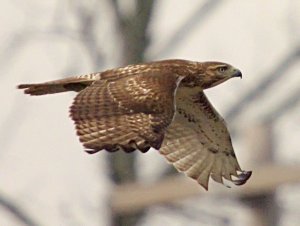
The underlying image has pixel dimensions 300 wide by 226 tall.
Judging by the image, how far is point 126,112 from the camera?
10.3 m

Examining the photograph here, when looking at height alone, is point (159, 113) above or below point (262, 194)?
above

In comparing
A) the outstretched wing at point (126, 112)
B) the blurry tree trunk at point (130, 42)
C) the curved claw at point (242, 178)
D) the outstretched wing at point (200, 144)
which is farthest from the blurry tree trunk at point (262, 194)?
the outstretched wing at point (126, 112)

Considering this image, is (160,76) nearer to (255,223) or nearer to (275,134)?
(255,223)

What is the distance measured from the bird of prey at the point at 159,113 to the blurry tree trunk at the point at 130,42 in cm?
403

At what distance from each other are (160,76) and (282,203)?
368cm

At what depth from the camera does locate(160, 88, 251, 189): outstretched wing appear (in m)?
11.5

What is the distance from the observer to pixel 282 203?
14.3m

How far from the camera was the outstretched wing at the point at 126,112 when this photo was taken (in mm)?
10125

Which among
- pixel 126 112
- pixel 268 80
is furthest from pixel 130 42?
pixel 126 112

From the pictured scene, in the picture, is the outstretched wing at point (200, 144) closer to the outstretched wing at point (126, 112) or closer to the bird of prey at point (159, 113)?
the bird of prey at point (159, 113)

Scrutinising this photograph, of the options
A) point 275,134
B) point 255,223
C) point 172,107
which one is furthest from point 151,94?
point 275,134

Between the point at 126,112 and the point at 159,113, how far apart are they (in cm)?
16

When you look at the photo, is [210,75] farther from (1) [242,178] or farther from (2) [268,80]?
(2) [268,80]

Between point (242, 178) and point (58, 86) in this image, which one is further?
point (242, 178)
